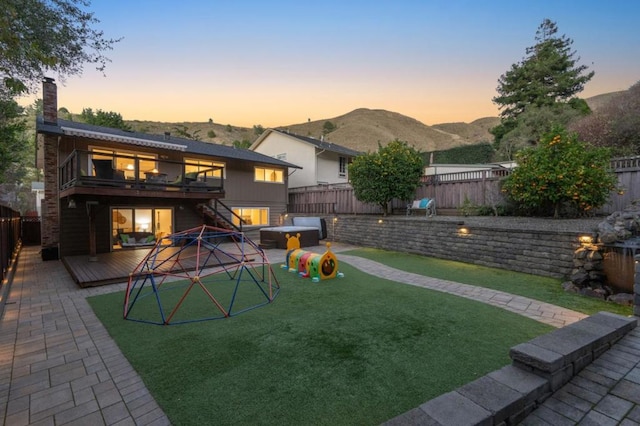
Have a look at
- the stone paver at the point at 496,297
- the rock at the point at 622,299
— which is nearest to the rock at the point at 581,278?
the rock at the point at 622,299

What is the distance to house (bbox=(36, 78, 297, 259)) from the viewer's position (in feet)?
29.2

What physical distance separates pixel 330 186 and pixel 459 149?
16.1 metres

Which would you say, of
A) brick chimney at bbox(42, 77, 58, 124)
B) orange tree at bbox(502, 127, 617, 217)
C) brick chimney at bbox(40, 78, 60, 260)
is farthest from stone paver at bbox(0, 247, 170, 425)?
orange tree at bbox(502, 127, 617, 217)

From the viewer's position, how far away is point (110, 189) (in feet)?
27.9

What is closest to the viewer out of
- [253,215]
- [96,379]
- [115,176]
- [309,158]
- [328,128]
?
[96,379]

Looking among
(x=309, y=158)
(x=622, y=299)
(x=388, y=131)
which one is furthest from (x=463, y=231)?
(x=388, y=131)

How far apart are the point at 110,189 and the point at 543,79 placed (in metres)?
31.5

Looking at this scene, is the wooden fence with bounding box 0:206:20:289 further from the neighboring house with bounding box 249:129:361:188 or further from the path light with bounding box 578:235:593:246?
the neighboring house with bounding box 249:129:361:188

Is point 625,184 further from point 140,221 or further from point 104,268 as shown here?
point 140,221

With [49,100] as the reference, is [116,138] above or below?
below

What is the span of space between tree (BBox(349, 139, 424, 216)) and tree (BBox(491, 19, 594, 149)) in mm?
15747

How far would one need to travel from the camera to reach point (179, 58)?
59.5 ft

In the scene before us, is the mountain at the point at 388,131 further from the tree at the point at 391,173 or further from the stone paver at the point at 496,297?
the stone paver at the point at 496,297

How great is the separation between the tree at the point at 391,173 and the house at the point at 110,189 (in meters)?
5.91
